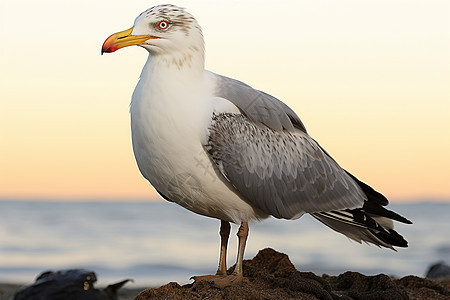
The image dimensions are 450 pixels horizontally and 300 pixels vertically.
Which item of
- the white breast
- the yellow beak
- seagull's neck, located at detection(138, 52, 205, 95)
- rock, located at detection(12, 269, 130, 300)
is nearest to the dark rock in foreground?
the white breast

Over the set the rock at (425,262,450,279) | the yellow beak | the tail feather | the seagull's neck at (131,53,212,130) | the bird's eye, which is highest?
the bird's eye

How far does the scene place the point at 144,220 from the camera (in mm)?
36656

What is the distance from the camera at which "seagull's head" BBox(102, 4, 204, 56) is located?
578 cm

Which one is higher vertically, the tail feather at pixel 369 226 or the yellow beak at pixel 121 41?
the yellow beak at pixel 121 41

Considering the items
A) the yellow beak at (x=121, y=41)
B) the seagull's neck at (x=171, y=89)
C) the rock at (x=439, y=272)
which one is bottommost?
the rock at (x=439, y=272)

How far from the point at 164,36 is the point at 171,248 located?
1817 cm

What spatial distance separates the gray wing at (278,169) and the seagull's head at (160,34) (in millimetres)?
719

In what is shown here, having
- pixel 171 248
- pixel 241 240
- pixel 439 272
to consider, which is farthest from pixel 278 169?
pixel 171 248

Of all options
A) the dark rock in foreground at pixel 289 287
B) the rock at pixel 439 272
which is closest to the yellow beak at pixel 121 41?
the dark rock in foreground at pixel 289 287

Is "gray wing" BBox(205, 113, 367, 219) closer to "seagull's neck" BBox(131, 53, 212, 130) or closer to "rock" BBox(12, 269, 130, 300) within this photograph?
"seagull's neck" BBox(131, 53, 212, 130)

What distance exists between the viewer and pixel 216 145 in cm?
570

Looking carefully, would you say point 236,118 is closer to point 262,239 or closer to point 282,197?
point 282,197

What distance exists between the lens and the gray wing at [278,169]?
19.1 ft

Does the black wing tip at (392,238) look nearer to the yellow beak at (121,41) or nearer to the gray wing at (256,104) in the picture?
the gray wing at (256,104)
